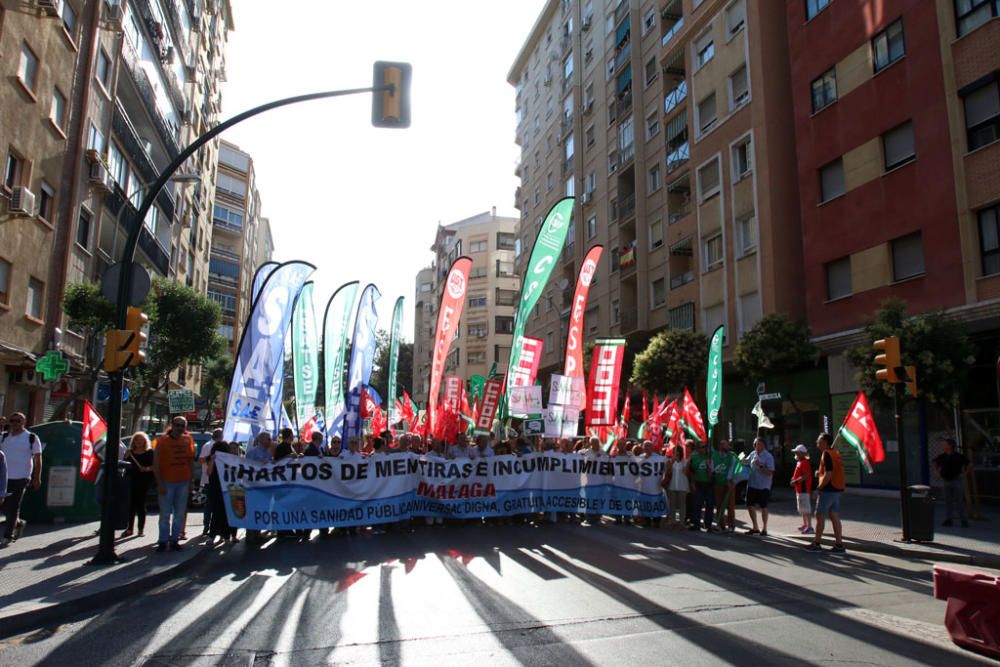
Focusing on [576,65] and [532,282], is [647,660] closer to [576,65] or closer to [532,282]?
[532,282]

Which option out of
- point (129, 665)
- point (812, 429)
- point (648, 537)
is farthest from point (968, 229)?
point (129, 665)

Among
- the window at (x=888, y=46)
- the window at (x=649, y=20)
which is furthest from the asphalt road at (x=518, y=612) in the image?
the window at (x=649, y=20)

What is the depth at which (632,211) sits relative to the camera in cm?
3641

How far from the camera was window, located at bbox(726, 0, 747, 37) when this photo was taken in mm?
27344

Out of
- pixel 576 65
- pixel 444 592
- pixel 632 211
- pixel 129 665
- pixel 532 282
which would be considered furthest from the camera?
pixel 576 65

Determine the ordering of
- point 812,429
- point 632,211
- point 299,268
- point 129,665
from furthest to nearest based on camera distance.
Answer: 1. point 632,211
2. point 812,429
3. point 299,268
4. point 129,665

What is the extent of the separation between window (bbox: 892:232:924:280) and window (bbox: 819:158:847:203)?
281cm

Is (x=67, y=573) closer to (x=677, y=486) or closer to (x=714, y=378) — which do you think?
(x=677, y=486)

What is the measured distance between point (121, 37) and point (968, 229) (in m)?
26.1

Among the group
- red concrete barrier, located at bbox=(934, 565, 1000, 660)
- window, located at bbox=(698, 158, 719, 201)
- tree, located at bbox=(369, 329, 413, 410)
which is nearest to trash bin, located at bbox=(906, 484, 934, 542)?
red concrete barrier, located at bbox=(934, 565, 1000, 660)

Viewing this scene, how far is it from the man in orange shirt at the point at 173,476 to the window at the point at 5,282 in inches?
447

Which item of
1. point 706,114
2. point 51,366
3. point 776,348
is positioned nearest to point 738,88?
point 706,114

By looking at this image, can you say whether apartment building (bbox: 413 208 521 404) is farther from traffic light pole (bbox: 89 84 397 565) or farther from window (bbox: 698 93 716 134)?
traffic light pole (bbox: 89 84 397 565)

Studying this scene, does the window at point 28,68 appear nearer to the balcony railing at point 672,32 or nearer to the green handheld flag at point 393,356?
the green handheld flag at point 393,356
